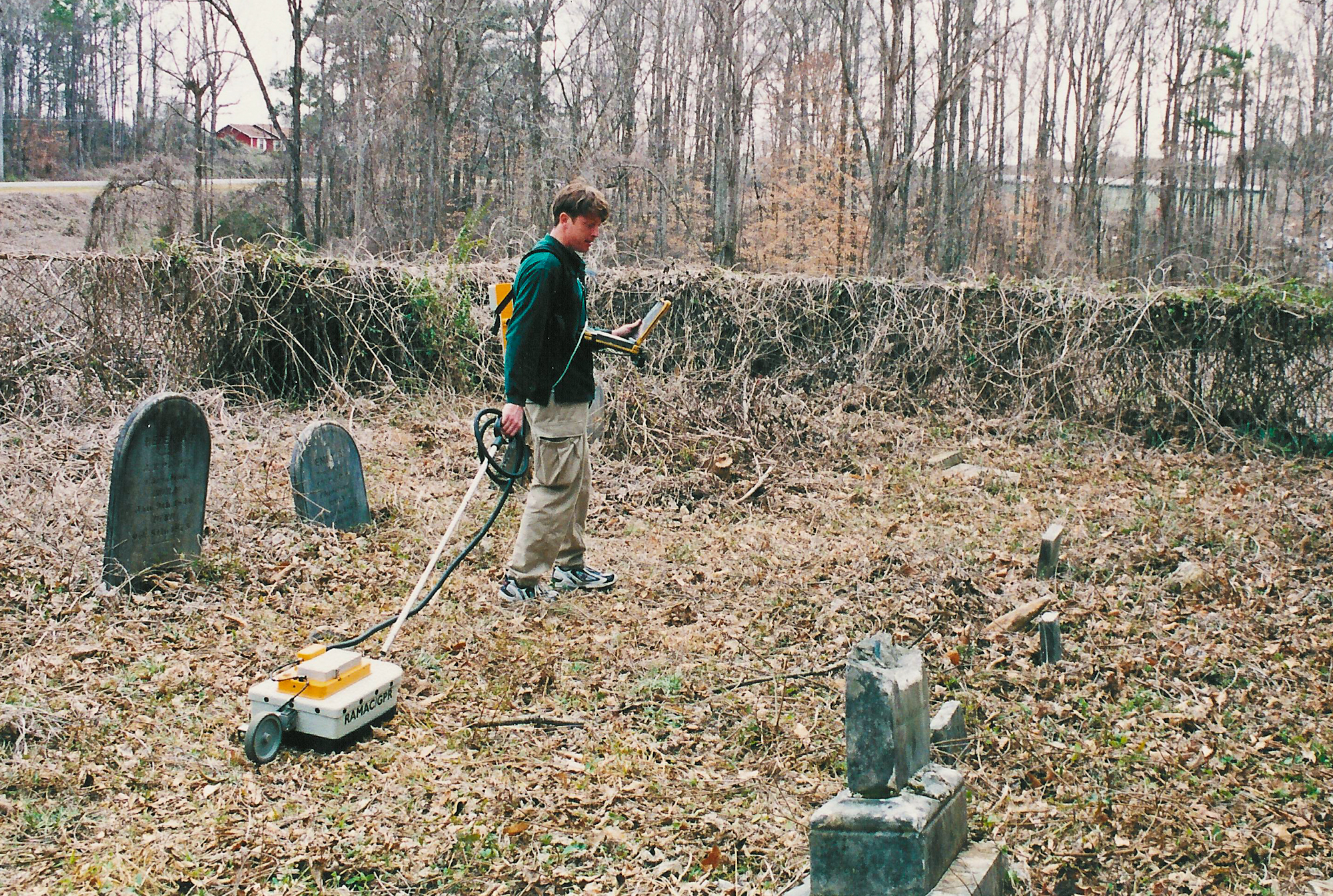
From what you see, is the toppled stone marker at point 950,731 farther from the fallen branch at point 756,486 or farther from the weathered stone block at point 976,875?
the fallen branch at point 756,486

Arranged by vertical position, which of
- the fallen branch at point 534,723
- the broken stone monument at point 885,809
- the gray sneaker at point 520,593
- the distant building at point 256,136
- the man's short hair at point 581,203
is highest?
the distant building at point 256,136

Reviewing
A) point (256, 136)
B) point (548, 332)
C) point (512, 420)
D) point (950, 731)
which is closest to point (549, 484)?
point (512, 420)

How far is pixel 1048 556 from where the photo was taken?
535 centimetres

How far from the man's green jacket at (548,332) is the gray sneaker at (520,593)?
1.02 m

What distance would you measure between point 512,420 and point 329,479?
203cm

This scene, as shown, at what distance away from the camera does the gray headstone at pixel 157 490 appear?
4934 mm

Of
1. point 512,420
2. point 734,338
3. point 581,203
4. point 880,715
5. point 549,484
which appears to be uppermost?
point 581,203

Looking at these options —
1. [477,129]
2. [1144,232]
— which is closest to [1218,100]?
[1144,232]

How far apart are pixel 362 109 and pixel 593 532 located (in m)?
25.5

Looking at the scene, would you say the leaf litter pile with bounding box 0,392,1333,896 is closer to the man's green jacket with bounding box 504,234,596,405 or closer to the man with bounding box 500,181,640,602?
the man with bounding box 500,181,640,602

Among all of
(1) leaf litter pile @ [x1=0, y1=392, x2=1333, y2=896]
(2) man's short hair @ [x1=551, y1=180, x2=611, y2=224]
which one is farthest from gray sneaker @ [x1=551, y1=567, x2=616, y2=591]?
(2) man's short hair @ [x1=551, y1=180, x2=611, y2=224]

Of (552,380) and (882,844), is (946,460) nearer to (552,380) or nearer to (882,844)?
(552,380)

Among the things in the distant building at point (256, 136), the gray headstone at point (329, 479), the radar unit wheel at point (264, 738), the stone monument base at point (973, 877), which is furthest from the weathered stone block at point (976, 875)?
the distant building at point (256, 136)

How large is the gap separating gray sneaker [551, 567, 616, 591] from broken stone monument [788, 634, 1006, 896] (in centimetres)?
306
